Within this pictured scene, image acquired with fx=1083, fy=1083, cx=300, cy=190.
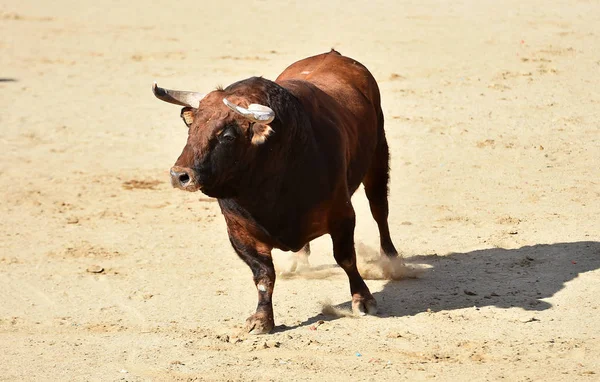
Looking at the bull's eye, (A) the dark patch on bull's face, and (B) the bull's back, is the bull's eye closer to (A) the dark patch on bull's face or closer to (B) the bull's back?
(A) the dark patch on bull's face

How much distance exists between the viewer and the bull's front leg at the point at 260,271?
7.64m

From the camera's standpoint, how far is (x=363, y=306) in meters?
7.87

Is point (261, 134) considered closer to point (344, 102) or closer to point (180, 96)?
point (180, 96)

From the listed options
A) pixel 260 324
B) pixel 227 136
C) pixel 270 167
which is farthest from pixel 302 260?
pixel 227 136

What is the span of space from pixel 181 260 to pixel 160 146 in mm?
4169

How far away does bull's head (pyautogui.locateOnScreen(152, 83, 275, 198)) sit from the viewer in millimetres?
6957

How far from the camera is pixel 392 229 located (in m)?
10.3

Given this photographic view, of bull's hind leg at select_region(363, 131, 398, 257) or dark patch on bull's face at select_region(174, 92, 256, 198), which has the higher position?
dark patch on bull's face at select_region(174, 92, 256, 198)

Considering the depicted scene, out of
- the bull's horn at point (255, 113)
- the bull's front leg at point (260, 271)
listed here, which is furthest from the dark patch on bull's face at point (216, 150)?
the bull's front leg at point (260, 271)

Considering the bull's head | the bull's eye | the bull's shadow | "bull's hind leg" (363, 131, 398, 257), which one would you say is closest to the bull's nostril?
the bull's head

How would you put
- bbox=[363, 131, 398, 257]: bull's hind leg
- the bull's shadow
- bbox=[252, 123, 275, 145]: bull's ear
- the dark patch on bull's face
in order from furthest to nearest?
bbox=[363, 131, 398, 257]: bull's hind leg, the bull's shadow, bbox=[252, 123, 275, 145]: bull's ear, the dark patch on bull's face

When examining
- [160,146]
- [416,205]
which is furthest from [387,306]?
[160,146]

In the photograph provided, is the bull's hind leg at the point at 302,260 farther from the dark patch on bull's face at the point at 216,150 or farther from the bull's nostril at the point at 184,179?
the bull's nostril at the point at 184,179

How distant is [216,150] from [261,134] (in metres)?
0.34
